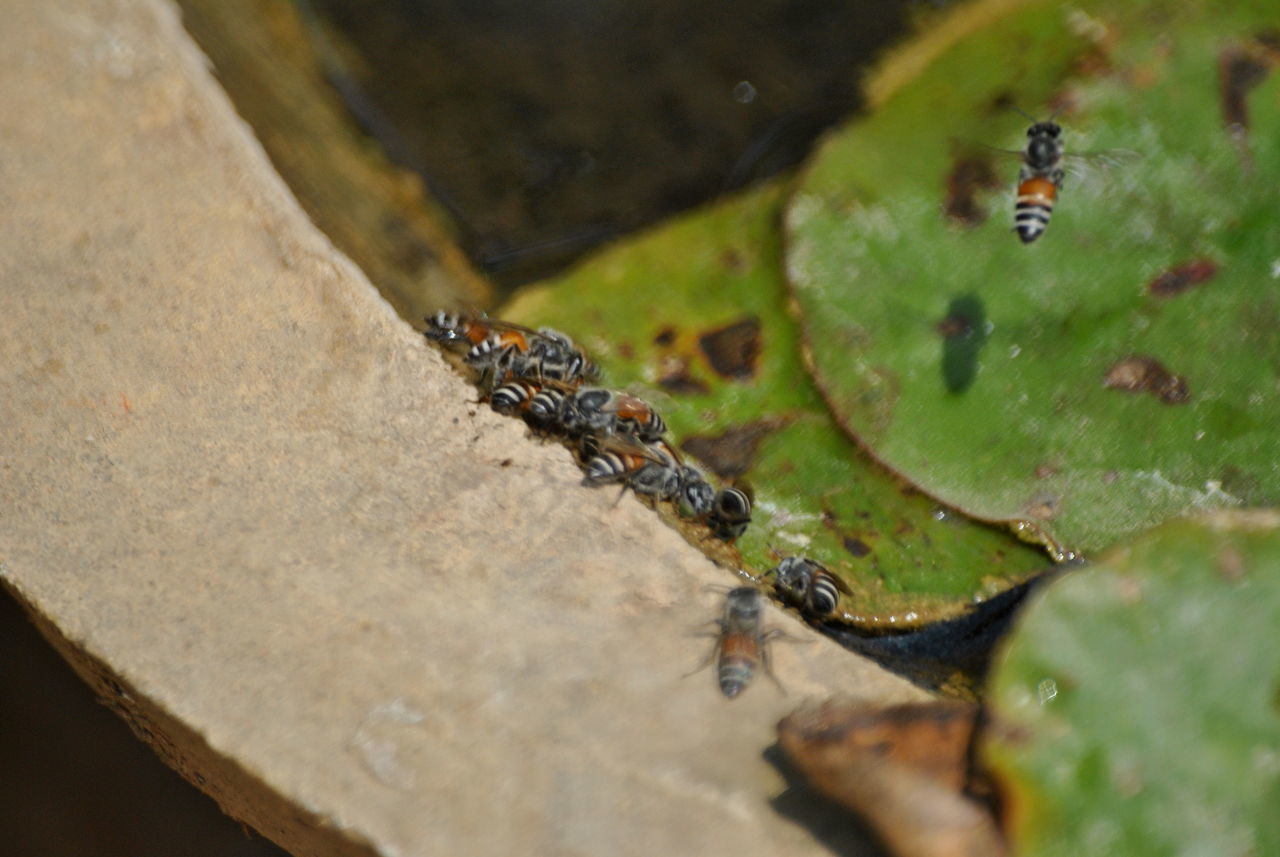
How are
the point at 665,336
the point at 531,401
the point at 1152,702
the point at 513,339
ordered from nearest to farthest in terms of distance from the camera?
1. the point at 1152,702
2. the point at 531,401
3. the point at 513,339
4. the point at 665,336

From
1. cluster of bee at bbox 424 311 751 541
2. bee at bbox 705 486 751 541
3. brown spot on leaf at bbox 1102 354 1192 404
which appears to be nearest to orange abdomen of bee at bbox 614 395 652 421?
cluster of bee at bbox 424 311 751 541

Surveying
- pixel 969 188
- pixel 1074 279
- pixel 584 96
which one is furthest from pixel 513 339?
pixel 584 96

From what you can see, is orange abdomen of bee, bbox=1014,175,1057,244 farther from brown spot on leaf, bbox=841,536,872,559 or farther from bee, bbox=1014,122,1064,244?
brown spot on leaf, bbox=841,536,872,559

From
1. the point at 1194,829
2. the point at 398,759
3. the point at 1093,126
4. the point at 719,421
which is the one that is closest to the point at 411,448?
the point at 398,759

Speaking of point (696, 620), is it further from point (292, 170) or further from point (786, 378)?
point (292, 170)

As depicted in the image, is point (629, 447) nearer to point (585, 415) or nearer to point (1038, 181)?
point (585, 415)

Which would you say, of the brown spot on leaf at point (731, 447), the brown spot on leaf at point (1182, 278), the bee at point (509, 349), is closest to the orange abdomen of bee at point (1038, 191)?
the brown spot on leaf at point (1182, 278)

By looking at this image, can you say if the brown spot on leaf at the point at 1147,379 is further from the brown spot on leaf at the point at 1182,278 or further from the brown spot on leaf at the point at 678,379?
the brown spot on leaf at the point at 678,379
